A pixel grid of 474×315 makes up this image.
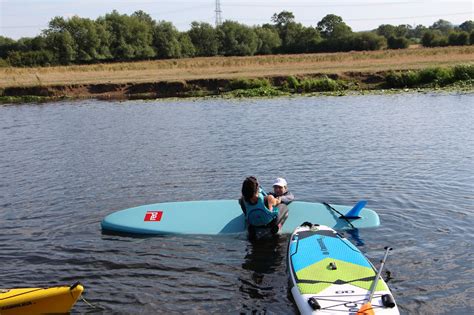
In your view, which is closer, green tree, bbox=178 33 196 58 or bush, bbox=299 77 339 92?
bush, bbox=299 77 339 92

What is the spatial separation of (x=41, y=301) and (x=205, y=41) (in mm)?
79510

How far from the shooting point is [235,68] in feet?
169

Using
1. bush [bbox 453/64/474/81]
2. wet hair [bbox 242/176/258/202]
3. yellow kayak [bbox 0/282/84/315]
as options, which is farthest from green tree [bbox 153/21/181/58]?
yellow kayak [bbox 0/282/84/315]

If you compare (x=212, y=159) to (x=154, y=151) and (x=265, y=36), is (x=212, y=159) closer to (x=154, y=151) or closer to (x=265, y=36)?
(x=154, y=151)

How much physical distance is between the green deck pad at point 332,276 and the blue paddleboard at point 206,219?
2.57 metres

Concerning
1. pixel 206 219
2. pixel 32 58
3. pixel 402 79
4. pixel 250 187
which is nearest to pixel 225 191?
pixel 206 219

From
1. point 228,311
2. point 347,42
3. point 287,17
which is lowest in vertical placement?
point 228,311

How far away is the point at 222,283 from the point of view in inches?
344

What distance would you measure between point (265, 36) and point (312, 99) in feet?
194

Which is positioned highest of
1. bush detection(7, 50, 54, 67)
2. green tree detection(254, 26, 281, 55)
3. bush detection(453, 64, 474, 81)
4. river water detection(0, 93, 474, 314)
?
green tree detection(254, 26, 281, 55)

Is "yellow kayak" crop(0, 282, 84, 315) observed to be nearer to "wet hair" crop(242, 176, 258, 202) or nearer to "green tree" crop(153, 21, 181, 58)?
"wet hair" crop(242, 176, 258, 202)

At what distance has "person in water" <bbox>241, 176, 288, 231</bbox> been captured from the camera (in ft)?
31.6

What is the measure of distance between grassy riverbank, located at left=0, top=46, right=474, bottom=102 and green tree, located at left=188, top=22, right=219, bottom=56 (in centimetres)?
2708

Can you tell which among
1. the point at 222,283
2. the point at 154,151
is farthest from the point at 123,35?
the point at 222,283
